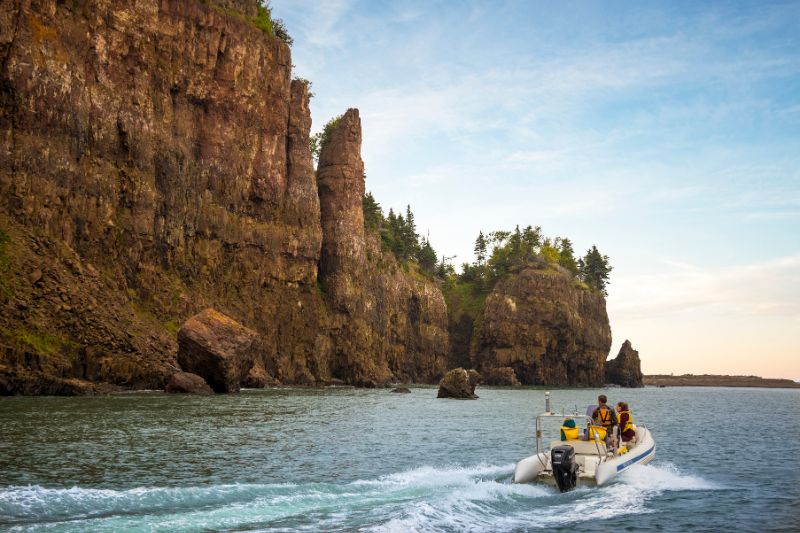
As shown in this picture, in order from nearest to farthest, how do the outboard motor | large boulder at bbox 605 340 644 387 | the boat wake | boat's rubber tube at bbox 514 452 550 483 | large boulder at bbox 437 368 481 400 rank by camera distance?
the boat wake < the outboard motor < boat's rubber tube at bbox 514 452 550 483 < large boulder at bbox 437 368 481 400 < large boulder at bbox 605 340 644 387

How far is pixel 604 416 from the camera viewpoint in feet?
83.0

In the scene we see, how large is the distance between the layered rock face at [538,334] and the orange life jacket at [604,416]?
377 feet

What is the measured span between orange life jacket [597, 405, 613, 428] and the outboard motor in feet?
11.5

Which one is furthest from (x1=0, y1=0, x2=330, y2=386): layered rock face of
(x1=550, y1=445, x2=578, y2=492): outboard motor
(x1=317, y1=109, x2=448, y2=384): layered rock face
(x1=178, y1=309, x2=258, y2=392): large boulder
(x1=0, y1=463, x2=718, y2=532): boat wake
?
(x1=550, y1=445, x2=578, y2=492): outboard motor

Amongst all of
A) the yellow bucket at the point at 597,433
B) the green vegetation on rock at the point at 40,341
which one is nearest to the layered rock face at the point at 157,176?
the green vegetation on rock at the point at 40,341

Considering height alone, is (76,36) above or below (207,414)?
above

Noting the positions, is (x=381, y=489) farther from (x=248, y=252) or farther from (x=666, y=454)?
(x=248, y=252)

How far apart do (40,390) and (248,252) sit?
44552mm

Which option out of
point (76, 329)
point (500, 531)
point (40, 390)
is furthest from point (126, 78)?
point (500, 531)

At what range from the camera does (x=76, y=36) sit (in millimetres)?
76625

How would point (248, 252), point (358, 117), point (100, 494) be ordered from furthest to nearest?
point (358, 117), point (248, 252), point (100, 494)

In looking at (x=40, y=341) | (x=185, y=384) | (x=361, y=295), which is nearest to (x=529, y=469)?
(x=185, y=384)

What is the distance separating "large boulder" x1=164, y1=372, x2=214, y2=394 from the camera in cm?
6344

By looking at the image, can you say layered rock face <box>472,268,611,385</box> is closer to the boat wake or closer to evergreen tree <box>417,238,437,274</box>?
evergreen tree <box>417,238,437,274</box>
